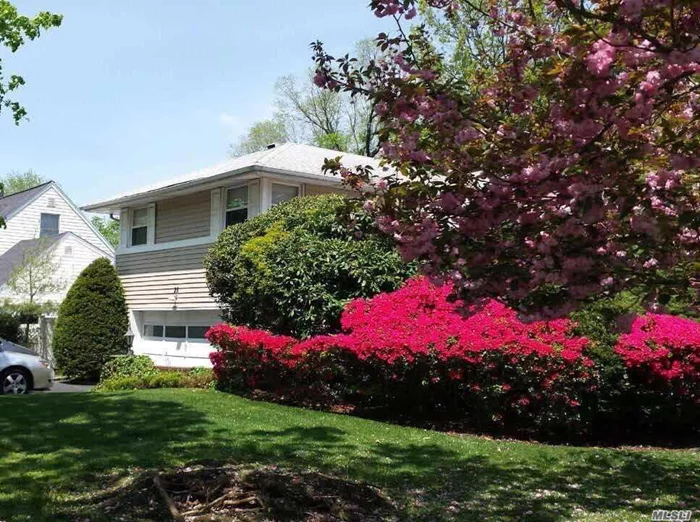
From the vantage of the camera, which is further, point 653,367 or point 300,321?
point 300,321

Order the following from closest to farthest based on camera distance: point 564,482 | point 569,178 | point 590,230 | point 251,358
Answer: point 569,178, point 590,230, point 564,482, point 251,358

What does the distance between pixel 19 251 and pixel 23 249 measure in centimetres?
118

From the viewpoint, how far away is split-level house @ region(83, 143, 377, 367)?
51.3ft

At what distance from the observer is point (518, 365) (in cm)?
805

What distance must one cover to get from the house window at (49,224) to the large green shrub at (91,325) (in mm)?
13360

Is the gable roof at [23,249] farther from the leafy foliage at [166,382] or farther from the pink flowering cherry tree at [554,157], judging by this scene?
the pink flowering cherry tree at [554,157]

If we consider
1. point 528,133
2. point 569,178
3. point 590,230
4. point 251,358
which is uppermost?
point 528,133

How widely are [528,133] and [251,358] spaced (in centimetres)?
798

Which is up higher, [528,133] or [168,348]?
[528,133]

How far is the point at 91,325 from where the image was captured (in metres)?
18.0

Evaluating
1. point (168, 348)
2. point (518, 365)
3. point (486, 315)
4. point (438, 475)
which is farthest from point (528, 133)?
point (168, 348)

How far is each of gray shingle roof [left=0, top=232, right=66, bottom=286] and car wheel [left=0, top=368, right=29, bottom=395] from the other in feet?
37.0

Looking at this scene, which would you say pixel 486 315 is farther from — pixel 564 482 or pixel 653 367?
pixel 564 482

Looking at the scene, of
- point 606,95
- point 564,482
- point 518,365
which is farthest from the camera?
point 518,365
